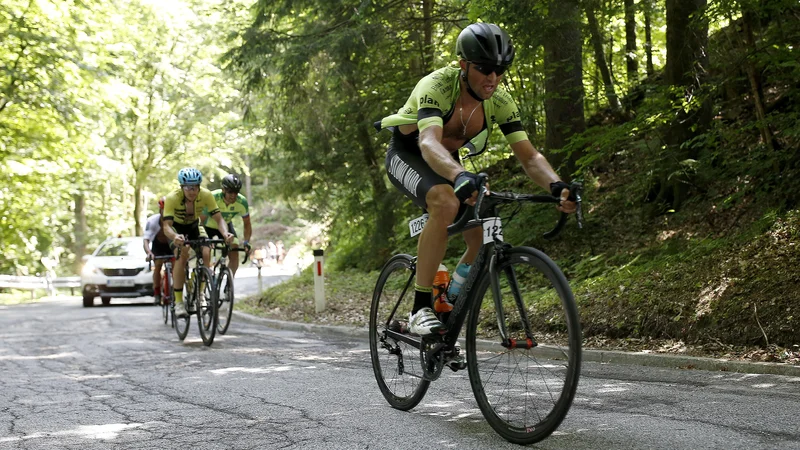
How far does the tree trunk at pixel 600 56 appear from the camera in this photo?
12991mm

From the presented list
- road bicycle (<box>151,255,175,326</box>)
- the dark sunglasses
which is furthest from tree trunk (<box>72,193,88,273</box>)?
the dark sunglasses

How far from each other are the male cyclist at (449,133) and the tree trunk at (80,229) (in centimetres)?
3506

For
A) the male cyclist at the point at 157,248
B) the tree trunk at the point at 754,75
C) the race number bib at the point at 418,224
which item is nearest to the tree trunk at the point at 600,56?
the tree trunk at the point at 754,75

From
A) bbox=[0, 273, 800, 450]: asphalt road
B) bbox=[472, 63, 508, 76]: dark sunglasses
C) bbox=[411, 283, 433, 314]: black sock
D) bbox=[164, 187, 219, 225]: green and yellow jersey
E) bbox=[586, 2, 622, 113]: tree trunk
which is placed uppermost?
bbox=[586, 2, 622, 113]: tree trunk

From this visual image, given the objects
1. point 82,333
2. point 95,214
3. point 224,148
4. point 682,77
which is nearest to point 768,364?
point 682,77

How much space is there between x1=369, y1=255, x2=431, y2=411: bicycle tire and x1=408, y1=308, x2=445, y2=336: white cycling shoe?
24cm

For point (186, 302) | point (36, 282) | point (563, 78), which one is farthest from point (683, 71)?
point (36, 282)

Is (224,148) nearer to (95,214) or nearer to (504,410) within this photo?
(95,214)

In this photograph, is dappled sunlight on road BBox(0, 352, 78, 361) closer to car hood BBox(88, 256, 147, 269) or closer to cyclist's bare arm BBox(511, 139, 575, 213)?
cyclist's bare arm BBox(511, 139, 575, 213)

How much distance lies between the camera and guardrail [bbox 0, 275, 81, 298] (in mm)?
31188

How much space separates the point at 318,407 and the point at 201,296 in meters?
5.85

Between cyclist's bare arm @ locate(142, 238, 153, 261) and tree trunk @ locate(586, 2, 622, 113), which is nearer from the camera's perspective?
tree trunk @ locate(586, 2, 622, 113)

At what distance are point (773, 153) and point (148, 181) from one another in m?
37.4

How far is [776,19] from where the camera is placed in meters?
10.5
